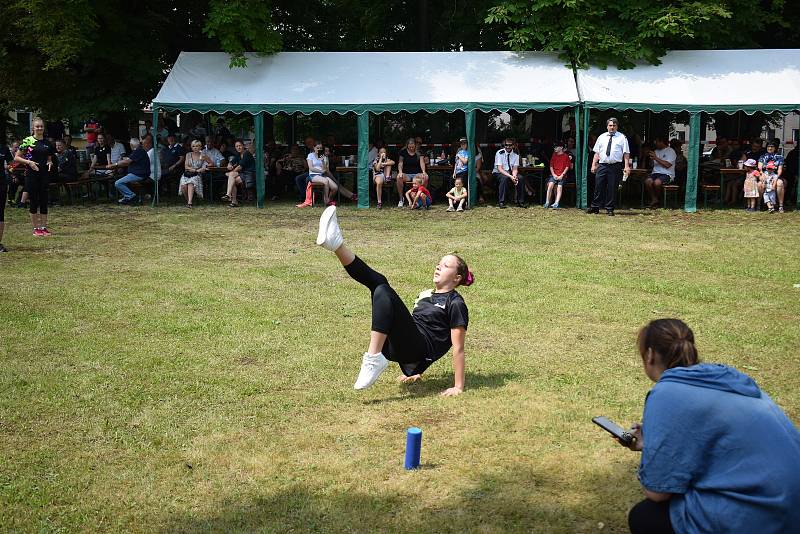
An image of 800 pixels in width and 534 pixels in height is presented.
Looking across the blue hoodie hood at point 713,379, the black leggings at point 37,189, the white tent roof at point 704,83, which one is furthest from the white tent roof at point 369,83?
the blue hoodie hood at point 713,379

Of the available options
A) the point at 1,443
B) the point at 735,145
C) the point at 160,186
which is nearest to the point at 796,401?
the point at 1,443

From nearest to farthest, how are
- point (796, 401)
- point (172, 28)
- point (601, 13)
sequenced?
point (796, 401) → point (601, 13) → point (172, 28)

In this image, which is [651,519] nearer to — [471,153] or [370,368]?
[370,368]

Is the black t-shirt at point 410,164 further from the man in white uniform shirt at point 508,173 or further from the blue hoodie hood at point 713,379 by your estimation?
the blue hoodie hood at point 713,379

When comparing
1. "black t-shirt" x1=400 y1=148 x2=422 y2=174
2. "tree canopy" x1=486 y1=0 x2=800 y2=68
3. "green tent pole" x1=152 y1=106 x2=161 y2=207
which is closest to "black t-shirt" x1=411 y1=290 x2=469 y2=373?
"black t-shirt" x1=400 y1=148 x2=422 y2=174

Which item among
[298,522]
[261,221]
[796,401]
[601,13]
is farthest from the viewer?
[601,13]

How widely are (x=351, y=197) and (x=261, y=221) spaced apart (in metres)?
3.76

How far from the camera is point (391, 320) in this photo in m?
6.03

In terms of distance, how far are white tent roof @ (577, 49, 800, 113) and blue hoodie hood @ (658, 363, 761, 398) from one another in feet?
52.3

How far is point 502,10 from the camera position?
21000 millimetres

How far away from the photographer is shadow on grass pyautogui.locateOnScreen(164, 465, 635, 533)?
4.33m

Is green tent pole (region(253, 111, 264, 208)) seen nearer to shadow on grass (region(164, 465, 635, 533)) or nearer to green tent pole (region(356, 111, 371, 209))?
green tent pole (region(356, 111, 371, 209))

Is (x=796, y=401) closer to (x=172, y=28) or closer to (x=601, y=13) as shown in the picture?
(x=601, y=13)

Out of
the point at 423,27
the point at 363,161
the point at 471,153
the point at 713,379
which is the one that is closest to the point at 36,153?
the point at 363,161
